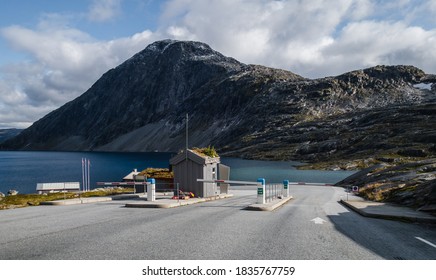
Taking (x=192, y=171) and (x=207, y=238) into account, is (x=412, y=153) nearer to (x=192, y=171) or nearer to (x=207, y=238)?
(x=192, y=171)

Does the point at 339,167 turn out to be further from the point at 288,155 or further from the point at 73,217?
the point at 73,217

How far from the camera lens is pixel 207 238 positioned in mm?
11648

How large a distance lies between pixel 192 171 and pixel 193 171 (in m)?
0.08

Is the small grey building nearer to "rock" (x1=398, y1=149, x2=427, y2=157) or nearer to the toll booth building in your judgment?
the toll booth building

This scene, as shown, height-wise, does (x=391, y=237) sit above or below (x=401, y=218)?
above

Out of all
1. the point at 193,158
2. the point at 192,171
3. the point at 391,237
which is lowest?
the point at 391,237

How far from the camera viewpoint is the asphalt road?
976cm

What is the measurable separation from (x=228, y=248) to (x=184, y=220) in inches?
218

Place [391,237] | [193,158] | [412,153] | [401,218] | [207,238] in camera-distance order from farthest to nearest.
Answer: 1. [412,153]
2. [193,158]
3. [401,218]
4. [391,237]
5. [207,238]

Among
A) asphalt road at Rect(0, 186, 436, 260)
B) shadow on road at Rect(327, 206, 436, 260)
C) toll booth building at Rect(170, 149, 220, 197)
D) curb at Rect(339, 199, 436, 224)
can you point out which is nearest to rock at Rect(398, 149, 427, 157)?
toll booth building at Rect(170, 149, 220, 197)

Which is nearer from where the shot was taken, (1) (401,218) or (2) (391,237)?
(2) (391,237)

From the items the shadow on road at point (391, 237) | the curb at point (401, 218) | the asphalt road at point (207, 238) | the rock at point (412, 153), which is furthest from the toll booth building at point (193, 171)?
the rock at point (412, 153)

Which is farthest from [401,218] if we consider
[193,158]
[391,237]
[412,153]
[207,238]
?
[412,153]

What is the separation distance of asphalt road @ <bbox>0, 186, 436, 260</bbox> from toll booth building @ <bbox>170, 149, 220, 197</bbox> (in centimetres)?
1280
